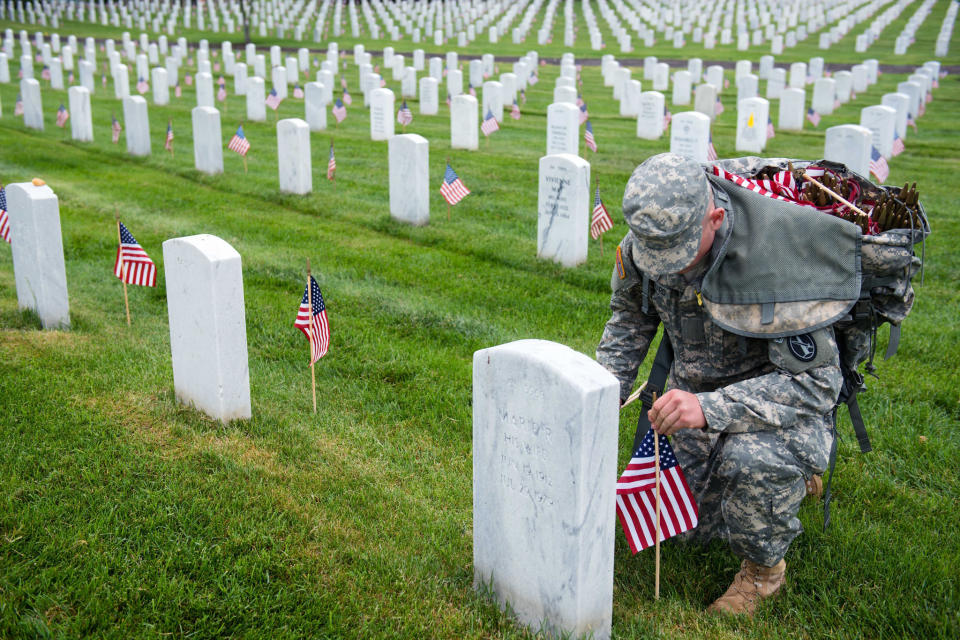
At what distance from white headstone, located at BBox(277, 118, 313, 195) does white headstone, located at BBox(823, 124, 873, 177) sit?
648 centimetres

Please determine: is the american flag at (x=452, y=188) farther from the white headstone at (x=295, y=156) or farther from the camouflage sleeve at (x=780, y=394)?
the camouflage sleeve at (x=780, y=394)

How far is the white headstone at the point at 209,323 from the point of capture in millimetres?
4367

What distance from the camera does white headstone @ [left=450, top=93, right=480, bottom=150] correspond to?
49.2 ft

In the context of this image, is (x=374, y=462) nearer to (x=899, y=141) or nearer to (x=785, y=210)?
(x=785, y=210)

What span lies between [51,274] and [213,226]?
356cm

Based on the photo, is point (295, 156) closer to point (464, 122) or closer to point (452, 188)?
point (452, 188)

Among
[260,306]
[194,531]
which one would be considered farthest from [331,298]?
[194,531]

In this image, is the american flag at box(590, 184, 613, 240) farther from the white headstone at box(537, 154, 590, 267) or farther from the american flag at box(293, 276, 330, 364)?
the american flag at box(293, 276, 330, 364)

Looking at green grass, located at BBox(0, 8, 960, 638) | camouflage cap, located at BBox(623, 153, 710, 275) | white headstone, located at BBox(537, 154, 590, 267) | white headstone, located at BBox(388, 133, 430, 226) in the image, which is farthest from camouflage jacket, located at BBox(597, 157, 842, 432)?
white headstone, located at BBox(388, 133, 430, 226)

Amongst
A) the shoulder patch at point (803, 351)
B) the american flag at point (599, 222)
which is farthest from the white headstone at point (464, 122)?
the shoulder patch at point (803, 351)

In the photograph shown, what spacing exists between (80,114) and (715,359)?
15.4 m

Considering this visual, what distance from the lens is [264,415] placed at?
4.72m

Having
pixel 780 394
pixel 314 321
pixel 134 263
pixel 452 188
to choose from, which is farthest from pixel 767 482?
pixel 452 188

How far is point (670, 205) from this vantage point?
2.85 meters
